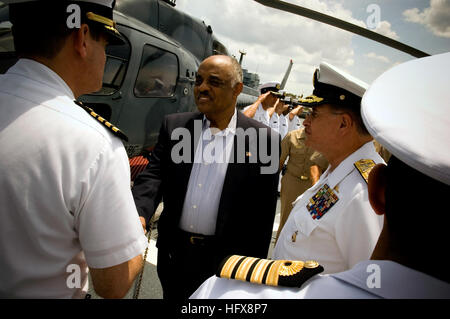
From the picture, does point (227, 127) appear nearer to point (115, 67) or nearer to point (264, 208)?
point (264, 208)

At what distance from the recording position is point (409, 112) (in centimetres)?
57

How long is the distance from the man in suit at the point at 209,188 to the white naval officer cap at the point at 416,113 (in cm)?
122

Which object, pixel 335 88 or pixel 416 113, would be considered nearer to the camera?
pixel 416 113

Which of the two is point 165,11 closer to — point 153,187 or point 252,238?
point 153,187

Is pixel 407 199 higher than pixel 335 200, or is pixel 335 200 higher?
pixel 407 199

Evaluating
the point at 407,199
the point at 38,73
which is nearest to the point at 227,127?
the point at 38,73

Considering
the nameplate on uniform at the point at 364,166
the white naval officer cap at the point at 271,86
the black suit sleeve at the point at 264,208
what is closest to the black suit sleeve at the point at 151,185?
the black suit sleeve at the point at 264,208

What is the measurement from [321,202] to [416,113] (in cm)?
92

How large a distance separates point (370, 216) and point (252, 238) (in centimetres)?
90

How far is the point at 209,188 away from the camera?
1812 mm

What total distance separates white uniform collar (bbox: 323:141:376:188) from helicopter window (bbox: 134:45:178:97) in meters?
3.56

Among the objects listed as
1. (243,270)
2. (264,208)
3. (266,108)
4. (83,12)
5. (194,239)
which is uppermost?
(83,12)

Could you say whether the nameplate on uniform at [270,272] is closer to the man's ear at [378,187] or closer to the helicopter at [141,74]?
the man's ear at [378,187]
